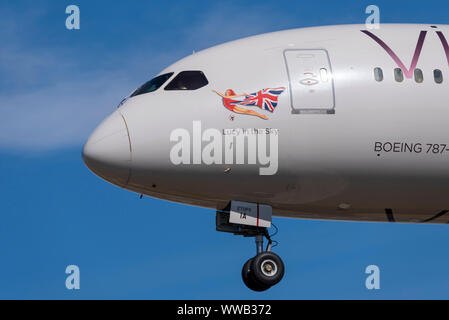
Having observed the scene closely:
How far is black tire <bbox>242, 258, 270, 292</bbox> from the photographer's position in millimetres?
24688

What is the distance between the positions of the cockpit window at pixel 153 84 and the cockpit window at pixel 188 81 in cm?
36

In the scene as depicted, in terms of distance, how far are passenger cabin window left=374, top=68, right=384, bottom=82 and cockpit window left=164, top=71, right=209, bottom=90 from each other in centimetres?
458

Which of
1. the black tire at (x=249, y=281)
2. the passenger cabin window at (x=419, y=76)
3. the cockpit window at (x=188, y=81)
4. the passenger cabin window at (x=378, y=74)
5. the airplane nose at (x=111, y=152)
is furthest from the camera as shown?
the cockpit window at (x=188, y=81)

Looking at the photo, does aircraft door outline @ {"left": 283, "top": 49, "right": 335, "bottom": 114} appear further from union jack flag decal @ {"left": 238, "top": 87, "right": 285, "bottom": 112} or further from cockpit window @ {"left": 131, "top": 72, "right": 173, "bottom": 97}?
cockpit window @ {"left": 131, "top": 72, "right": 173, "bottom": 97}

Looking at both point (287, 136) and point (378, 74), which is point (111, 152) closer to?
point (287, 136)

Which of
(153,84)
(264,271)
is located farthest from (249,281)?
(153,84)

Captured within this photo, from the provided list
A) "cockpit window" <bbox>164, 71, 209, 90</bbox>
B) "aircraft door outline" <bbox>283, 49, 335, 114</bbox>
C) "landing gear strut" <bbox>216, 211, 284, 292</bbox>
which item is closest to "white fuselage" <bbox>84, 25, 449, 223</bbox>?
"aircraft door outline" <bbox>283, 49, 335, 114</bbox>

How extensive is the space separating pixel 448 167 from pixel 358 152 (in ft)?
8.55

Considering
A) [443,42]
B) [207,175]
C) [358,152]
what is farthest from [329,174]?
[443,42]

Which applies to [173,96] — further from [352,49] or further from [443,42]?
[443,42]

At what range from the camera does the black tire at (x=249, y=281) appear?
24.7 meters

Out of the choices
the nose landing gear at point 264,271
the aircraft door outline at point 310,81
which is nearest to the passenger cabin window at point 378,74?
the aircraft door outline at point 310,81

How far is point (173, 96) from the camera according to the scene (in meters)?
25.3

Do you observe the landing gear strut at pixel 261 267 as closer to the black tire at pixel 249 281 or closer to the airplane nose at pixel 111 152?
the black tire at pixel 249 281
